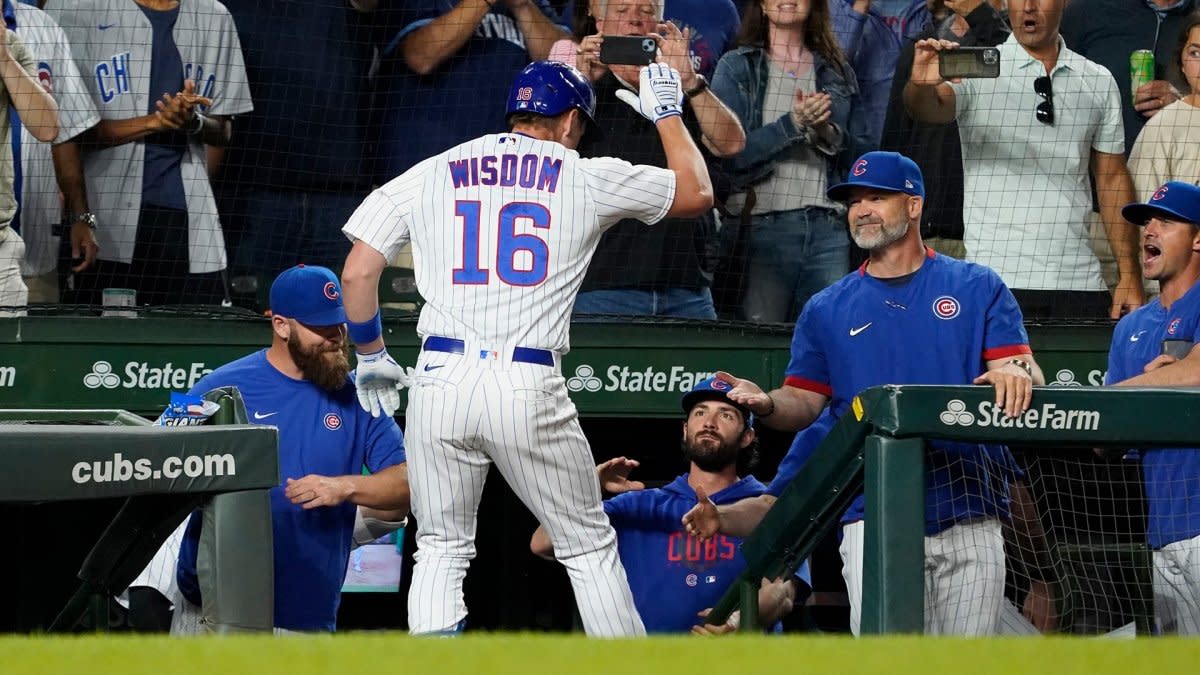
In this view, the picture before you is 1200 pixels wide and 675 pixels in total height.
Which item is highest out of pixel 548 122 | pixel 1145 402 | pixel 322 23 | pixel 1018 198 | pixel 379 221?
pixel 322 23

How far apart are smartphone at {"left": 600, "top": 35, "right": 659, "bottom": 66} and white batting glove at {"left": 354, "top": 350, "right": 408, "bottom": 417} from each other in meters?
2.09

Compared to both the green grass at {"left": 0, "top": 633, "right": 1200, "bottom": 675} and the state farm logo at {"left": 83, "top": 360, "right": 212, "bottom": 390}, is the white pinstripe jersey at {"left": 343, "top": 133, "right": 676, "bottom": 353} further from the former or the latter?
the state farm logo at {"left": 83, "top": 360, "right": 212, "bottom": 390}

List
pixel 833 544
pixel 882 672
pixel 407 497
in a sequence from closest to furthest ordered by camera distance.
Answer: pixel 882 672, pixel 407 497, pixel 833 544

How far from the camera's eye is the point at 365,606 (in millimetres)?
8133

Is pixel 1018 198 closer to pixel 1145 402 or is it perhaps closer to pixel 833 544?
pixel 833 544

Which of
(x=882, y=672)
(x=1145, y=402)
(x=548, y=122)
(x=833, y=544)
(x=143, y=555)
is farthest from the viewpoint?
(x=833, y=544)

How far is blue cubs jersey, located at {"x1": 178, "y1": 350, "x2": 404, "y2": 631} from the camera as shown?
211 inches

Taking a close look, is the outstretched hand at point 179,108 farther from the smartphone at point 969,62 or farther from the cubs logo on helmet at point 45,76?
the smartphone at point 969,62

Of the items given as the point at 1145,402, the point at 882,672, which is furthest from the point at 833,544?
the point at 882,672

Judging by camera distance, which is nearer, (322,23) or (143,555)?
(143,555)

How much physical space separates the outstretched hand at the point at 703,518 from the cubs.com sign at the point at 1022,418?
1539 mm

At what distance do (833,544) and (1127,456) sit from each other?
2.66 m

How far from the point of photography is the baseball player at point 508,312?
4.59 meters

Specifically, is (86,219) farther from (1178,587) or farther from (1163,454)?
(1178,587)
